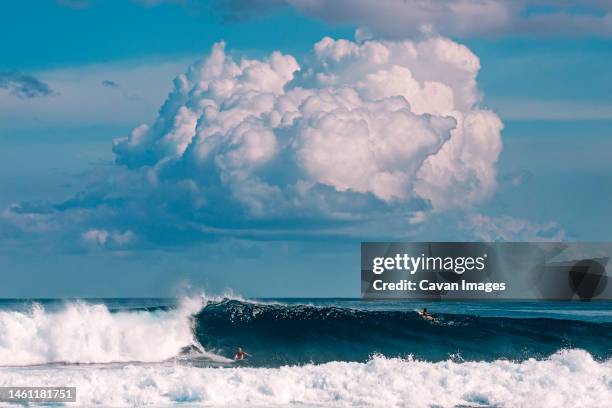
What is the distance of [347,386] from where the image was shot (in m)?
24.0

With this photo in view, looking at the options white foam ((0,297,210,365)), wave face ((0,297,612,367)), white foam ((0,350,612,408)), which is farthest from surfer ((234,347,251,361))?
white foam ((0,350,612,408))

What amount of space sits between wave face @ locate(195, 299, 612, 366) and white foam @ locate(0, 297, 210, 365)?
170 cm

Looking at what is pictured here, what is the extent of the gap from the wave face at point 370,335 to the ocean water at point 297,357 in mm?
62

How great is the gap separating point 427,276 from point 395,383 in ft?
38.7

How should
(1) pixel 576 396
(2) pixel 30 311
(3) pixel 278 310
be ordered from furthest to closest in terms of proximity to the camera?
(3) pixel 278 310 < (2) pixel 30 311 < (1) pixel 576 396

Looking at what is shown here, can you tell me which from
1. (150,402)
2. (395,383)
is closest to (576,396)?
(395,383)

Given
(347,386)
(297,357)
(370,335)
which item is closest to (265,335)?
(297,357)

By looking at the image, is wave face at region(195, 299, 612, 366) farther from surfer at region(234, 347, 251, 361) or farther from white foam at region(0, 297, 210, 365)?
white foam at region(0, 297, 210, 365)

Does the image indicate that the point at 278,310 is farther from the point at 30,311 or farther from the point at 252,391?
the point at 252,391

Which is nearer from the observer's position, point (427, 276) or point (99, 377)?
point (99, 377)

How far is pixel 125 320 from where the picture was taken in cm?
3422

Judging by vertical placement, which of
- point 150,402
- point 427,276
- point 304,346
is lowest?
point 150,402

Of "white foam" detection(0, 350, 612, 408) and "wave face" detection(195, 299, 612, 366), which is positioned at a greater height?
"wave face" detection(195, 299, 612, 366)

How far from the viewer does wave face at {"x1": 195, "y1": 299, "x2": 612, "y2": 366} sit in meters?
34.4
